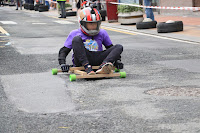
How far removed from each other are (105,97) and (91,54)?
1.73 m

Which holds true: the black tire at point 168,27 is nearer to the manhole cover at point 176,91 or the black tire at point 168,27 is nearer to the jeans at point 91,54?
the jeans at point 91,54

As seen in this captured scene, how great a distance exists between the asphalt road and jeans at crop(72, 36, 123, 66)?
0.32 metres

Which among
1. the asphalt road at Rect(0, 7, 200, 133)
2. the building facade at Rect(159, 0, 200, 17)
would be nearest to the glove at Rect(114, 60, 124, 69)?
Result: the asphalt road at Rect(0, 7, 200, 133)

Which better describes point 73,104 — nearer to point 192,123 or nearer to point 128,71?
point 192,123

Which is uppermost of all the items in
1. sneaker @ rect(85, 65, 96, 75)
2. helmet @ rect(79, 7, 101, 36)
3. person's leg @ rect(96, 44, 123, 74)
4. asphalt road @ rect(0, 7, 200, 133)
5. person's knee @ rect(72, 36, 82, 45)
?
helmet @ rect(79, 7, 101, 36)

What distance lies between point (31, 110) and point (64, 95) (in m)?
0.81

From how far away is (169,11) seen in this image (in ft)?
76.8

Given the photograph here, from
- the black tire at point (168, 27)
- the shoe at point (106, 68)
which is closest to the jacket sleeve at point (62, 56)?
the shoe at point (106, 68)

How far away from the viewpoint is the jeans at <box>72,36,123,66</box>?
22.8 ft

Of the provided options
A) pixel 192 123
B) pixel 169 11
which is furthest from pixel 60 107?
pixel 169 11

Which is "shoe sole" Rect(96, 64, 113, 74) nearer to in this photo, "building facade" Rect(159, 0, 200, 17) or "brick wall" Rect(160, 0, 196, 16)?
"building facade" Rect(159, 0, 200, 17)

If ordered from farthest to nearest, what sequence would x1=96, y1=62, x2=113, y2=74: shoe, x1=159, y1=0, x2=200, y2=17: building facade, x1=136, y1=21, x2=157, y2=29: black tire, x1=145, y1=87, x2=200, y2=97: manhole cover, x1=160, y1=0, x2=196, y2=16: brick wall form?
x1=160, y1=0, x2=196, y2=16: brick wall, x1=159, y1=0, x2=200, y2=17: building facade, x1=136, y1=21, x2=157, y2=29: black tire, x1=96, y1=62, x2=113, y2=74: shoe, x1=145, y1=87, x2=200, y2=97: manhole cover

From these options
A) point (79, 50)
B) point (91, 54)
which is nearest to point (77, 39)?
point (79, 50)

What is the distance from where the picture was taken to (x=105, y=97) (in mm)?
5586
